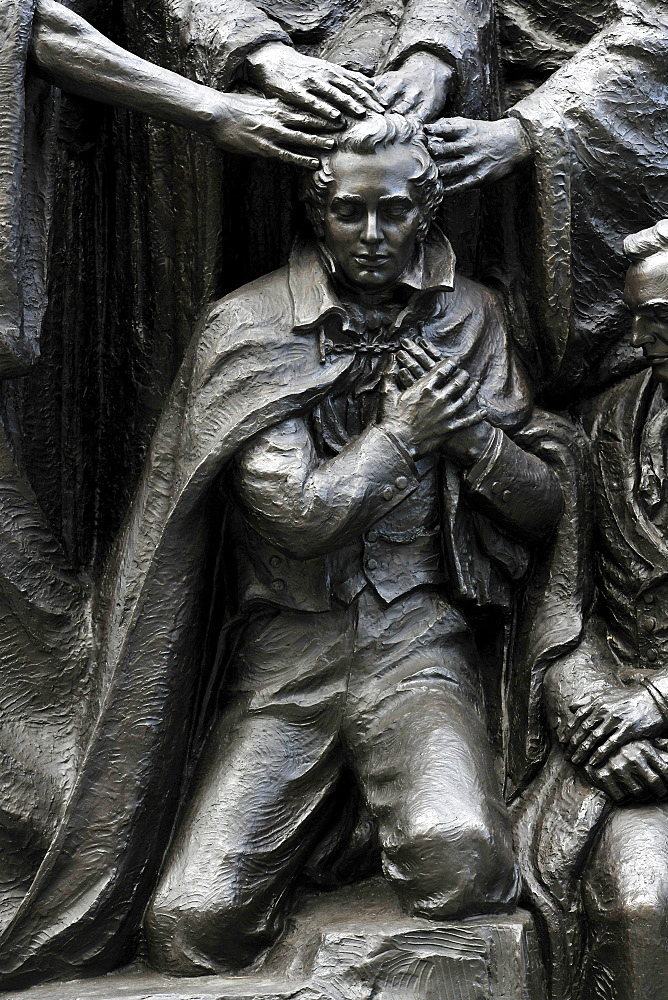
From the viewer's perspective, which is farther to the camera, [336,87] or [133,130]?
[133,130]

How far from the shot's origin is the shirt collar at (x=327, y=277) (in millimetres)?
3750

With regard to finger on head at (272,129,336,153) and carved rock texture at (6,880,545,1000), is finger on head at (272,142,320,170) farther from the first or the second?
carved rock texture at (6,880,545,1000)

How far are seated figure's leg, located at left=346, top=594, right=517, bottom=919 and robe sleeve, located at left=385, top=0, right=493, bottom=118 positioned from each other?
49.6 inches

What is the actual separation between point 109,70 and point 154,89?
4.4 inches

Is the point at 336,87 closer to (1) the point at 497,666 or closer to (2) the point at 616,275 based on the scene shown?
(2) the point at 616,275

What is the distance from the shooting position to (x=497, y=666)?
162 inches

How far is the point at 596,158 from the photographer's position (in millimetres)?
4027

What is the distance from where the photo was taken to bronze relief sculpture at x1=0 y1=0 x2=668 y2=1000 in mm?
3660

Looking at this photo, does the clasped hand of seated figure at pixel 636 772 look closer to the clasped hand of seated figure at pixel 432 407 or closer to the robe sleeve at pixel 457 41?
the clasped hand of seated figure at pixel 432 407

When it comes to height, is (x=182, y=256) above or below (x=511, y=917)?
above

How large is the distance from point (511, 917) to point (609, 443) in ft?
3.88

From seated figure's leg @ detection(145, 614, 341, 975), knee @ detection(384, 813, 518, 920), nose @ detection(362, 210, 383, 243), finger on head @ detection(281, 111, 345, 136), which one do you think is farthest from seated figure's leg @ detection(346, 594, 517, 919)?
finger on head @ detection(281, 111, 345, 136)

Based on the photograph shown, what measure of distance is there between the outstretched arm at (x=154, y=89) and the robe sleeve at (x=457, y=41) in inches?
18.2

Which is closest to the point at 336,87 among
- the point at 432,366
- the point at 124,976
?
the point at 432,366
